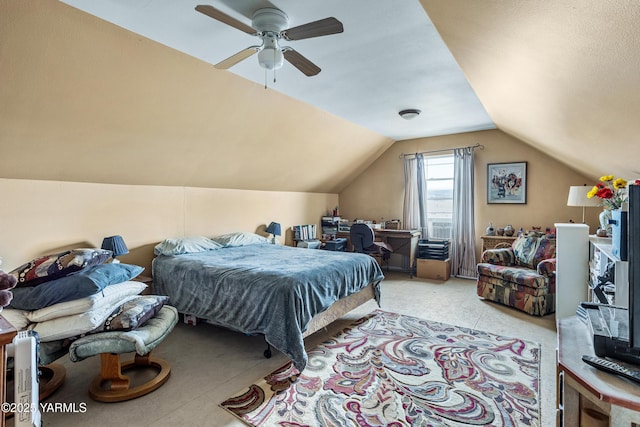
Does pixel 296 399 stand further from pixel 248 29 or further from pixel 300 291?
pixel 248 29

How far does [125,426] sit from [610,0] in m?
3.04

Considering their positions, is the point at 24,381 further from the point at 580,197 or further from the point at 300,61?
the point at 580,197

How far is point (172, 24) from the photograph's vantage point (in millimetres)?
2221

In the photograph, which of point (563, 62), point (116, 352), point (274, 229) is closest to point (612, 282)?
point (563, 62)

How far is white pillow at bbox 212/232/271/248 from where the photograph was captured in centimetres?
442

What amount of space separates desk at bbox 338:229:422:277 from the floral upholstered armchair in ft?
4.47

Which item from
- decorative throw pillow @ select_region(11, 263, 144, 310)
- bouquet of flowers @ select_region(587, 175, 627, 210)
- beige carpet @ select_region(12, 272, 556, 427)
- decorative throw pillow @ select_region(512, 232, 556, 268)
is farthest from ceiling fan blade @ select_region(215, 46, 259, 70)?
decorative throw pillow @ select_region(512, 232, 556, 268)

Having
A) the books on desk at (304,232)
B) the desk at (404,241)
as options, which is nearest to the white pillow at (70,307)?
the books on desk at (304,232)

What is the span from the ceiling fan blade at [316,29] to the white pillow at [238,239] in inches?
117

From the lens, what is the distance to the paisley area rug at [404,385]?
2.03m

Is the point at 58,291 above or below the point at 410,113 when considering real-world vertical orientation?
below

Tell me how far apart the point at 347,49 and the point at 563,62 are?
1.48 m

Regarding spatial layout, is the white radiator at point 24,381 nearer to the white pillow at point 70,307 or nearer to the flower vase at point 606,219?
the white pillow at point 70,307

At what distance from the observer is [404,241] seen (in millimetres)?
6008
